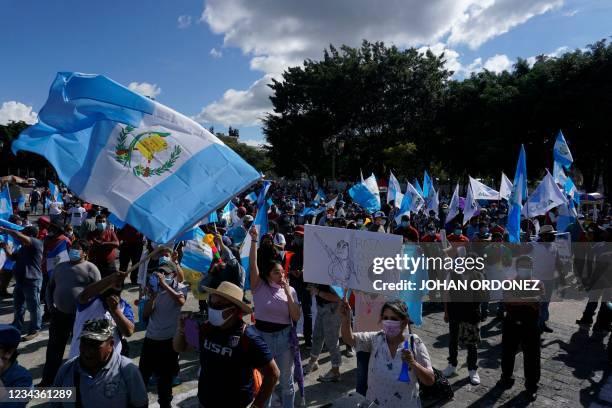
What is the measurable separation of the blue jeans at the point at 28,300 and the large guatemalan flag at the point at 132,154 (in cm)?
388

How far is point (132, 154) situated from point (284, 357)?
8.12ft

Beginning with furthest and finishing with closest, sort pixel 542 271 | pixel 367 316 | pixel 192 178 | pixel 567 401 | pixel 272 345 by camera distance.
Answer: pixel 542 271 < pixel 567 401 < pixel 367 316 < pixel 272 345 < pixel 192 178

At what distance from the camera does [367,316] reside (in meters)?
4.87

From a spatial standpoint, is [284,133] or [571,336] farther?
[284,133]

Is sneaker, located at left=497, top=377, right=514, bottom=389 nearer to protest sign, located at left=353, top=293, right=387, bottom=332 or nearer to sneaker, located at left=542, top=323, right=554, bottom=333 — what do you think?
protest sign, located at left=353, top=293, right=387, bottom=332

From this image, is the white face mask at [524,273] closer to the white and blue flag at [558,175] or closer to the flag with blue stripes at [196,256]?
the flag with blue stripes at [196,256]

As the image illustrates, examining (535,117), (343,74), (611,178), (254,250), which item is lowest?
(254,250)

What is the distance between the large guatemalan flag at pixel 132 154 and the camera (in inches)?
143

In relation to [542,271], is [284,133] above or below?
above

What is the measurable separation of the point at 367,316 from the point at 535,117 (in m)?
28.0

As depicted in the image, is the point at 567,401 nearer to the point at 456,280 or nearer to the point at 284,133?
the point at 456,280

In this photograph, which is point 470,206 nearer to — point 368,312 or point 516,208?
point 516,208

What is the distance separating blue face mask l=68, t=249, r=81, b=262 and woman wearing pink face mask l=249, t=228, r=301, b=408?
1.97 m

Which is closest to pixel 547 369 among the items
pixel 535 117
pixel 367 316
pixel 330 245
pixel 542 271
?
pixel 542 271
